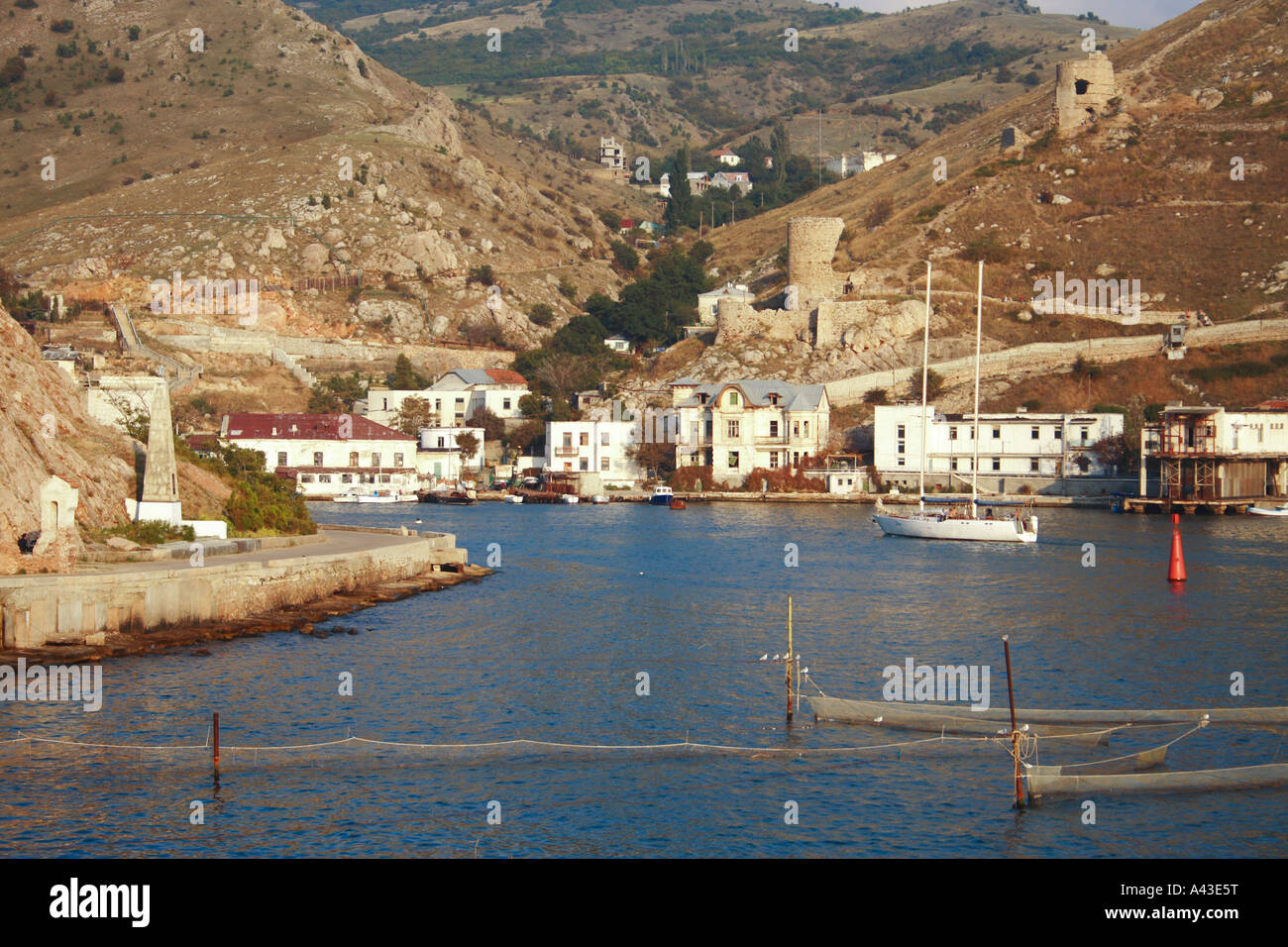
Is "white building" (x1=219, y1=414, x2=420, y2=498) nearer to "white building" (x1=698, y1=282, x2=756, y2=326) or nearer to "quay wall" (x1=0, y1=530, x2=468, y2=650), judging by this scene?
"white building" (x1=698, y1=282, x2=756, y2=326)

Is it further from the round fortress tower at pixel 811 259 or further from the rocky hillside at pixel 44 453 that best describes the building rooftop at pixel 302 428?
the rocky hillside at pixel 44 453

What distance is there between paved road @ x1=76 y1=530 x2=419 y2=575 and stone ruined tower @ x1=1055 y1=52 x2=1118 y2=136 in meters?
93.2

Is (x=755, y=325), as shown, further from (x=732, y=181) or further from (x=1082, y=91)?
(x=732, y=181)

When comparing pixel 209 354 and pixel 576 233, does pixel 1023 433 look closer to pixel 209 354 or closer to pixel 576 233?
pixel 209 354

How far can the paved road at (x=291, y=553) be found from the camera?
30.7 metres

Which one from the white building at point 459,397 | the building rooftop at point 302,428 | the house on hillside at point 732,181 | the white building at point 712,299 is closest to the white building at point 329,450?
the building rooftop at point 302,428

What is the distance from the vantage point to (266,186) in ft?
381

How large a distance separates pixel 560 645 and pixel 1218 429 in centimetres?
5450

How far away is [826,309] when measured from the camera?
96.6 m

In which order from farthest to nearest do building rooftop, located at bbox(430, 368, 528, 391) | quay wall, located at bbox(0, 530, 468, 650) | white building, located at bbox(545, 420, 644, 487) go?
1. building rooftop, located at bbox(430, 368, 528, 391)
2. white building, located at bbox(545, 420, 644, 487)
3. quay wall, located at bbox(0, 530, 468, 650)

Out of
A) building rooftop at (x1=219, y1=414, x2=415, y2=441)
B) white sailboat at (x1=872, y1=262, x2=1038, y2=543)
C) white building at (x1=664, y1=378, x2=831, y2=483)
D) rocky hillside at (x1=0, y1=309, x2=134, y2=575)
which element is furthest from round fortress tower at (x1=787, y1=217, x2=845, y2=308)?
rocky hillside at (x1=0, y1=309, x2=134, y2=575)

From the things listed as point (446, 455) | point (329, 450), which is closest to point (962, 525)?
point (446, 455)

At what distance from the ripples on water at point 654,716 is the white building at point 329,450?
42.9m

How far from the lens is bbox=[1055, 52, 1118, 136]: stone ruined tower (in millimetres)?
120375
